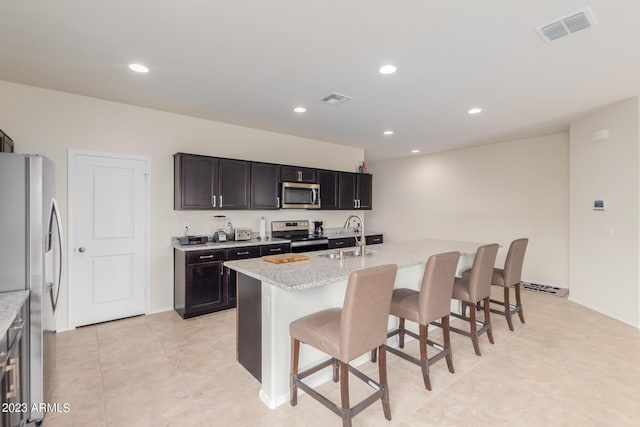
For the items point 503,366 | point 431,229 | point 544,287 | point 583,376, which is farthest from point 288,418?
point 431,229

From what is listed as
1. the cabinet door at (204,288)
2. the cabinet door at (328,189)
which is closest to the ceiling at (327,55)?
the cabinet door at (328,189)

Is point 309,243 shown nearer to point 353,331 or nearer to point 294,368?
point 294,368

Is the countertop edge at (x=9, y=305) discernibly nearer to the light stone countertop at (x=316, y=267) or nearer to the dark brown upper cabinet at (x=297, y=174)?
the light stone countertop at (x=316, y=267)

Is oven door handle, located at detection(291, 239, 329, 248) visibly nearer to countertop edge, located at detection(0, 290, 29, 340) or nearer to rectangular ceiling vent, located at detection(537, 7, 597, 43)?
countertop edge, located at detection(0, 290, 29, 340)

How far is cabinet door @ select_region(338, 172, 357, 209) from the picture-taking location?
5805mm

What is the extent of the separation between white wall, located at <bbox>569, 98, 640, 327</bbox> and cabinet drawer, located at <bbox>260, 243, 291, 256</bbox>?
4.25 m

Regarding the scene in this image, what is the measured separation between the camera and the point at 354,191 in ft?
19.9

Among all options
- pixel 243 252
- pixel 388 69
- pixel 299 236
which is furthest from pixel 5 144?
pixel 299 236

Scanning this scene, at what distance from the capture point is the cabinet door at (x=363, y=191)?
6148mm

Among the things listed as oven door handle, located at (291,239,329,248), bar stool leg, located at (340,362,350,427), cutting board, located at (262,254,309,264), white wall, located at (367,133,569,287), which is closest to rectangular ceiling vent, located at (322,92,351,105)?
cutting board, located at (262,254,309,264)

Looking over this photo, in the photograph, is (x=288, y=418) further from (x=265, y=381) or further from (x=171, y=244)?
(x=171, y=244)

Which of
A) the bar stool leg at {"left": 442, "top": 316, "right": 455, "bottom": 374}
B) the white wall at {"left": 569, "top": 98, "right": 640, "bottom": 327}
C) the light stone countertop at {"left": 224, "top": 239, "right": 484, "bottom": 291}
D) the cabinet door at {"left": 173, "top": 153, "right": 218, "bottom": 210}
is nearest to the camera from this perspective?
the light stone countertop at {"left": 224, "top": 239, "right": 484, "bottom": 291}

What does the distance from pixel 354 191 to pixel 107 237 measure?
4.10 meters

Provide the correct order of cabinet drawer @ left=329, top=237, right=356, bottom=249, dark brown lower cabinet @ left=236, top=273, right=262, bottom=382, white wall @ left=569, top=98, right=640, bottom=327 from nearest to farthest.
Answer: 1. dark brown lower cabinet @ left=236, top=273, right=262, bottom=382
2. white wall @ left=569, top=98, right=640, bottom=327
3. cabinet drawer @ left=329, top=237, right=356, bottom=249
